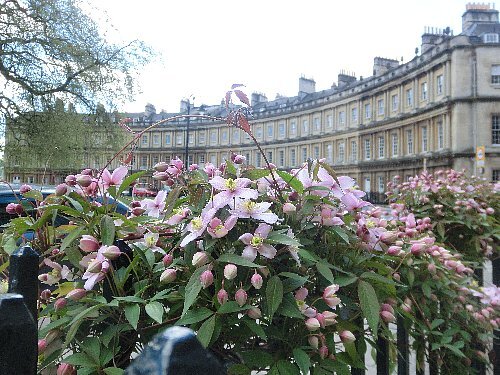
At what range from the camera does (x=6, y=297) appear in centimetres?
69

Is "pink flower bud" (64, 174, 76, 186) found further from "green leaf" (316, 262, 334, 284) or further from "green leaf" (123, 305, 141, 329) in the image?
"green leaf" (316, 262, 334, 284)

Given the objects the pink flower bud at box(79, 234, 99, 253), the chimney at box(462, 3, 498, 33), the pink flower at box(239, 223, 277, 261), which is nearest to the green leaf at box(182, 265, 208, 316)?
the pink flower at box(239, 223, 277, 261)

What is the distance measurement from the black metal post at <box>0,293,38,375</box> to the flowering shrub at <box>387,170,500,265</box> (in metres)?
2.81

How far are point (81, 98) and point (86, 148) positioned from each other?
2.36 metres

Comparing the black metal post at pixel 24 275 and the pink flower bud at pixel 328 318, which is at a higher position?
the black metal post at pixel 24 275

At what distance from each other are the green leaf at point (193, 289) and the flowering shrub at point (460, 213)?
240 cm

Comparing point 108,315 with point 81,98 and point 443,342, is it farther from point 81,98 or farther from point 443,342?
point 81,98

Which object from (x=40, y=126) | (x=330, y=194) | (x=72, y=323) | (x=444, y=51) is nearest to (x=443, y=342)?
(x=330, y=194)

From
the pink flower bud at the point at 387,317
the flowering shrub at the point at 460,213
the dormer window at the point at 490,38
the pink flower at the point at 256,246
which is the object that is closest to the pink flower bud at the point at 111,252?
the pink flower at the point at 256,246

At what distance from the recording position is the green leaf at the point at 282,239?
103cm

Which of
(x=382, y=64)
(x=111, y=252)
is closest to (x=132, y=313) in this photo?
(x=111, y=252)

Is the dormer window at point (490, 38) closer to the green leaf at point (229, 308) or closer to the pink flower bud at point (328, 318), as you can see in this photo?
the pink flower bud at point (328, 318)

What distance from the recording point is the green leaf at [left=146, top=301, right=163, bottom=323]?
3.25 feet

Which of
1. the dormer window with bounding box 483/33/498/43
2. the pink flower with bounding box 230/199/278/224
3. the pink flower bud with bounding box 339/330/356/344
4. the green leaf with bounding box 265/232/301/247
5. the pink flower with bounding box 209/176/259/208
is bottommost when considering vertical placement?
the pink flower bud with bounding box 339/330/356/344
